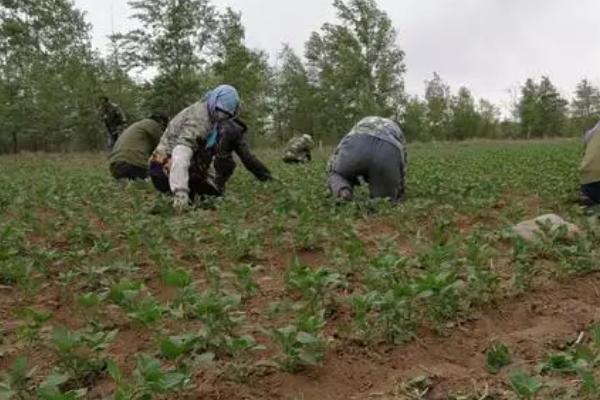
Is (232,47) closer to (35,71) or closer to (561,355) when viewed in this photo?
(35,71)

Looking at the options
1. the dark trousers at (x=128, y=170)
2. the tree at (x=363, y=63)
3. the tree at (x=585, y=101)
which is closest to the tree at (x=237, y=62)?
the tree at (x=363, y=63)

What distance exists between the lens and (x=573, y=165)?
12.3 meters

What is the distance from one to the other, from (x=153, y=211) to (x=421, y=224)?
2.31 m

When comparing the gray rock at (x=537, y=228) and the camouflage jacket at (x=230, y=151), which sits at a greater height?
the camouflage jacket at (x=230, y=151)

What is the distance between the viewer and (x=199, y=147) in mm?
6535

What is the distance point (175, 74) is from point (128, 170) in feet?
69.9

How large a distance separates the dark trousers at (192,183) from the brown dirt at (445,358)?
397cm

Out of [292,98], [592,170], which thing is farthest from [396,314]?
[292,98]

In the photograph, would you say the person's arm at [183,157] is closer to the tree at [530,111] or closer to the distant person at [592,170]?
the distant person at [592,170]

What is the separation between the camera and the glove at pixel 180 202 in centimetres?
606

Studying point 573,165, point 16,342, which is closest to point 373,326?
point 16,342

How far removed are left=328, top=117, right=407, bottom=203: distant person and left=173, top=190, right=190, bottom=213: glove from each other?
1.40 metres

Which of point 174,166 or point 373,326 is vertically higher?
point 174,166

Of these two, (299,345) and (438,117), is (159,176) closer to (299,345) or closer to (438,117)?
→ (299,345)
